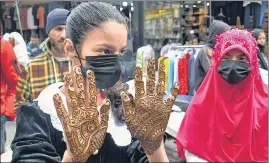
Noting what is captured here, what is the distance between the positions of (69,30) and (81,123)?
21cm

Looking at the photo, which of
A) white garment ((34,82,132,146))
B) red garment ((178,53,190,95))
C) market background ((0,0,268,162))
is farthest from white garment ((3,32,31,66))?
red garment ((178,53,190,95))

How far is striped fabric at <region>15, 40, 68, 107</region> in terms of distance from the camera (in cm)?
110

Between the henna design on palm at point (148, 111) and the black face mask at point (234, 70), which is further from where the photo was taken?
the black face mask at point (234, 70)

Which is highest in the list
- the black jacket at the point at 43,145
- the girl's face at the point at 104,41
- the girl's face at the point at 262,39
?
the girl's face at the point at 104,41

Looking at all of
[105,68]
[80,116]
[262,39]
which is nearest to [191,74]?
[262,39]

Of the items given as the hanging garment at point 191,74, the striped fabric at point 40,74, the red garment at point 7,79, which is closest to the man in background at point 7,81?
the red garment at point 7,79

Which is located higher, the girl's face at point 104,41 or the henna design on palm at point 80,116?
the girl's face at point 104,41

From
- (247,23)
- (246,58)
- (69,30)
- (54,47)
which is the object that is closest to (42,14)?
(54,47)

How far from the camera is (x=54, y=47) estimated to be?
1.16 m

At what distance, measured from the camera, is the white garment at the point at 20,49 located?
1.43 meters

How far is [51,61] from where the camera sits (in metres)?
1.16

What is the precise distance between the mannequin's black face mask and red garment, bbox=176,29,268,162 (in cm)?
79

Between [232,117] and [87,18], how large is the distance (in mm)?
1037

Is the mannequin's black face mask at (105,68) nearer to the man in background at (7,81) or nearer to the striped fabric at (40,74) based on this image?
the striped fabric at (40,74)
